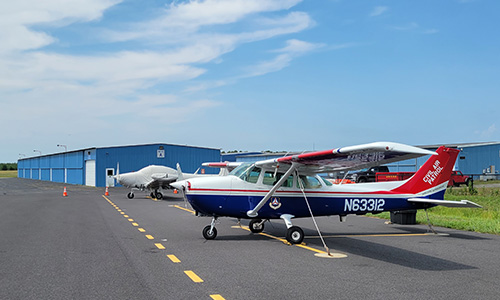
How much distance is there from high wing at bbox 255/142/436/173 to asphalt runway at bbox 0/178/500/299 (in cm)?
178

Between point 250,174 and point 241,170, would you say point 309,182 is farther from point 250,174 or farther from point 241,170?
point 241,170

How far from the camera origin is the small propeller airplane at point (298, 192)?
10.8 meters

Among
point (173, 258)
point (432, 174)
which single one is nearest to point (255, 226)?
point (173, 258)

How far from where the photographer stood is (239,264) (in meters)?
7.92

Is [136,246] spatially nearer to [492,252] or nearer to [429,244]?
[429,244]

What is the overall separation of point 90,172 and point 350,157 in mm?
48618

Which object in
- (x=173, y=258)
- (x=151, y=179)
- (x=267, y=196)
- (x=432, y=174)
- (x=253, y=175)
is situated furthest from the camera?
(x=151, y=179)

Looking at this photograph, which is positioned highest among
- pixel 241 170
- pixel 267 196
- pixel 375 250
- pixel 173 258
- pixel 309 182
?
pixel 241 170

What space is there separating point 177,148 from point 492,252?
1830 inches

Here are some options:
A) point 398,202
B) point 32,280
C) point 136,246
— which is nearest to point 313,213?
point 398,202

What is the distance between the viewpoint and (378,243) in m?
10.7

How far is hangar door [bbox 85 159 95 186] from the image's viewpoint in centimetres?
5203

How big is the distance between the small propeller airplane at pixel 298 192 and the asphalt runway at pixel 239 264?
704mm

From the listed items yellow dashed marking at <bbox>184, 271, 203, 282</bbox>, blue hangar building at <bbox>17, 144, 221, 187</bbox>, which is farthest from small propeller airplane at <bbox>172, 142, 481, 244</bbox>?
blue hangar building at <bbox>17, 144, 221, 187</bbox>
